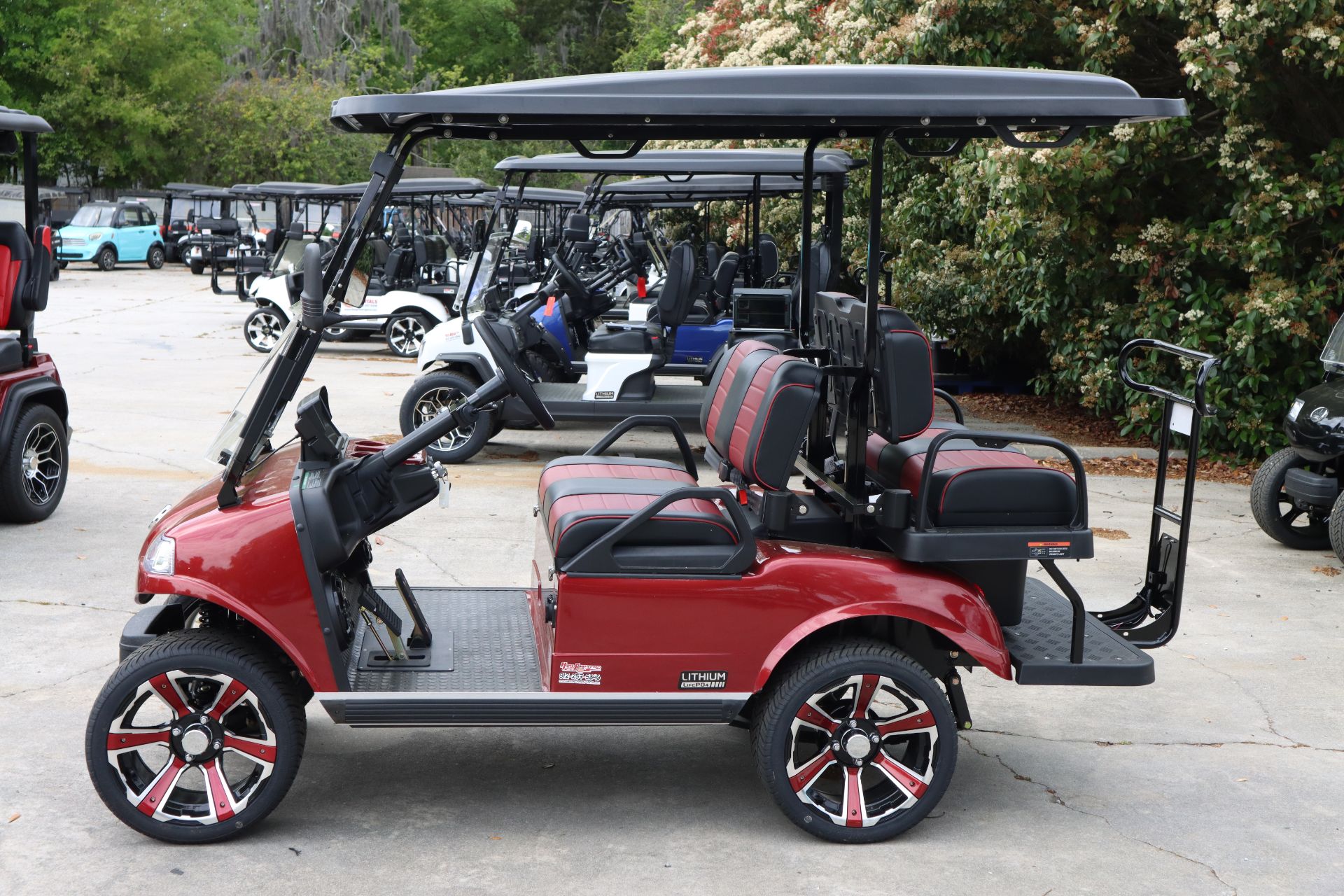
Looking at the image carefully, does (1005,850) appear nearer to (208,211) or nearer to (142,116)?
(208,211)

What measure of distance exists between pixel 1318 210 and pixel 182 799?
26.6 feet

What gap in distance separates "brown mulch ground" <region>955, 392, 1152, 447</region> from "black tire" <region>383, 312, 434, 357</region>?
21.4ft

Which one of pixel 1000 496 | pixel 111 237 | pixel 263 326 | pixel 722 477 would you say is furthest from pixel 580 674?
pixel 111 237

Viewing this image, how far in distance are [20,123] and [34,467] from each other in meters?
1.86

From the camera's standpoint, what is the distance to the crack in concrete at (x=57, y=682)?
15.4 feet

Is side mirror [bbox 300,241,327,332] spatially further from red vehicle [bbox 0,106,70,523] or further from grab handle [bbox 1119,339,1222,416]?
red vehicle [bbox 0,106,70,523]

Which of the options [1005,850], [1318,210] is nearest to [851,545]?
[1005,850]

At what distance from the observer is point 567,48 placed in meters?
47.2

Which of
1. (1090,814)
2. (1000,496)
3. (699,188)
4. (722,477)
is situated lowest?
(1090,814)

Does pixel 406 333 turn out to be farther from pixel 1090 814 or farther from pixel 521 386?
pixel 1090 814

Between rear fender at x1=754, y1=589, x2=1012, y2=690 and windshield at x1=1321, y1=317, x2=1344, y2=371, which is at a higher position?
windshield at x1=1321, y1=317, x2=1344, y2=371

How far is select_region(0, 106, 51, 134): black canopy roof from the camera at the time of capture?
6652 millimetres

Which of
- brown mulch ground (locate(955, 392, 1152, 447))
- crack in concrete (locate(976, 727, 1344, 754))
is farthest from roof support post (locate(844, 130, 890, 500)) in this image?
brown mulch ground (locate(955, 392, 1152, 447))

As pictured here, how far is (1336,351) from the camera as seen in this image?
24.7 feet
